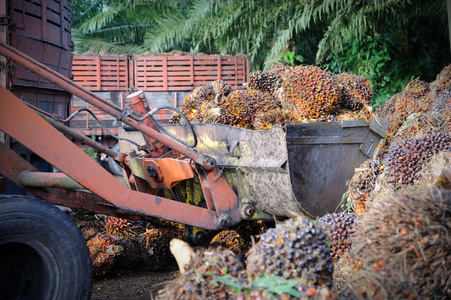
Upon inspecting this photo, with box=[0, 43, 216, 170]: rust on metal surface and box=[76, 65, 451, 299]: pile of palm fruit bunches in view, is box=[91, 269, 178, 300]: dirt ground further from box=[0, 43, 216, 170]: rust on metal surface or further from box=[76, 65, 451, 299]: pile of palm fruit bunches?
box=[76, 65, 451, 299]: pile of palm fruit bunches

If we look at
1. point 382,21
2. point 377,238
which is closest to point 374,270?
point 377,238

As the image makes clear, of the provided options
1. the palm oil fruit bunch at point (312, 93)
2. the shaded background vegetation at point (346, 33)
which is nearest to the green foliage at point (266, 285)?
the palm oil fruit bunch at point (312, 93)

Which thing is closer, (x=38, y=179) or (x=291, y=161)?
(x=38, y=179)

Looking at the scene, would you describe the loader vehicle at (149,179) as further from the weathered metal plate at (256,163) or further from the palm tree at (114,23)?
Answer: the palm tree at (114,23)

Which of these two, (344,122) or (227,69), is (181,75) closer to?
(227,69)

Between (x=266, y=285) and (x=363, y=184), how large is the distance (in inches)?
62.9

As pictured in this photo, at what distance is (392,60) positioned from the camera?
10266mm

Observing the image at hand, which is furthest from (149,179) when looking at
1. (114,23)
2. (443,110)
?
(114,23)

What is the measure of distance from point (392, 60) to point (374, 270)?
9.77 meters

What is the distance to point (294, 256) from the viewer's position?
1.64m

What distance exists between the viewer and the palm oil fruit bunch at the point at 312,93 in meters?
3.47

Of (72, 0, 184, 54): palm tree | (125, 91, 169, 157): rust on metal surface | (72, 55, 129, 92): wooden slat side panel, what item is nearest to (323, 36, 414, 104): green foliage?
(72, 55, 129, 92): wooden slat side panel

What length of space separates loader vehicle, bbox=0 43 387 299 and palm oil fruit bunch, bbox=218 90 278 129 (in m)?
0.41

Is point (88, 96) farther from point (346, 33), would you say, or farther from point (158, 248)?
point (346, 33)
